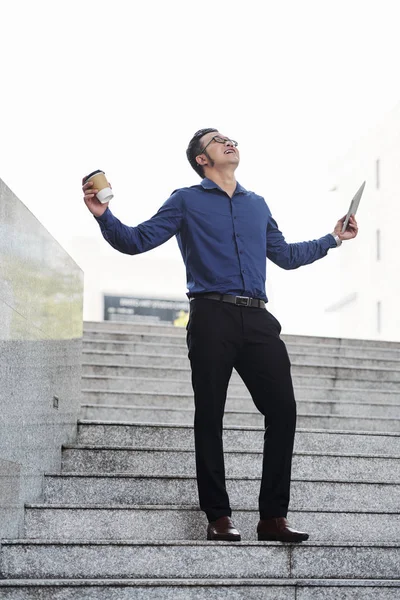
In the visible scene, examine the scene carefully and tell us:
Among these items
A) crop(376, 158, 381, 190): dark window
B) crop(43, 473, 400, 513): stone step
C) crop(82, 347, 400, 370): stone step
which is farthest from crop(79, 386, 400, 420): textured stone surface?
crop(376, 158, 381, 190): dark window

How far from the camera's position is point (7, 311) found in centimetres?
362

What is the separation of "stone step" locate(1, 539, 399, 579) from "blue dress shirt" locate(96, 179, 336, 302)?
1039mm

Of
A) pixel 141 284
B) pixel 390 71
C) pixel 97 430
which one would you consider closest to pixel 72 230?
pixel 141 284

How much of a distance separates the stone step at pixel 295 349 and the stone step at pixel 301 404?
0.97 metres

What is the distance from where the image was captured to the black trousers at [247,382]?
3689 millimetres

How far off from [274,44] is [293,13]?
1429 mm

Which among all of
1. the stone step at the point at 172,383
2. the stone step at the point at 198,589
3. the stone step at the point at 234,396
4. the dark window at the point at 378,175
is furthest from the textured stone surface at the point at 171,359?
the dark window at the point at 378,175

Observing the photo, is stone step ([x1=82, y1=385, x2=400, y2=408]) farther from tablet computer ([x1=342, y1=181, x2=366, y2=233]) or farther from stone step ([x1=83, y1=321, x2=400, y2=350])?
tablet computer ([x1=342, y1=181, x2=366, y2=233])

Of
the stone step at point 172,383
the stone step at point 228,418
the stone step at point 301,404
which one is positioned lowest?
the stone step at point 228,418

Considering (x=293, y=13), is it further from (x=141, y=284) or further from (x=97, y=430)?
(x=97, y=430)

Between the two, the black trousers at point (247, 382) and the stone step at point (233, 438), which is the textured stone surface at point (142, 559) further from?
the stone step at point (233, 438)

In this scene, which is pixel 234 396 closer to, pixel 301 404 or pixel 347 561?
pixel 301 404

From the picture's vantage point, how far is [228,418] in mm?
5773

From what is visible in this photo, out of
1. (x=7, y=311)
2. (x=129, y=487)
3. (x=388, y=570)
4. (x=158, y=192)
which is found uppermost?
(x=158, y=192)
